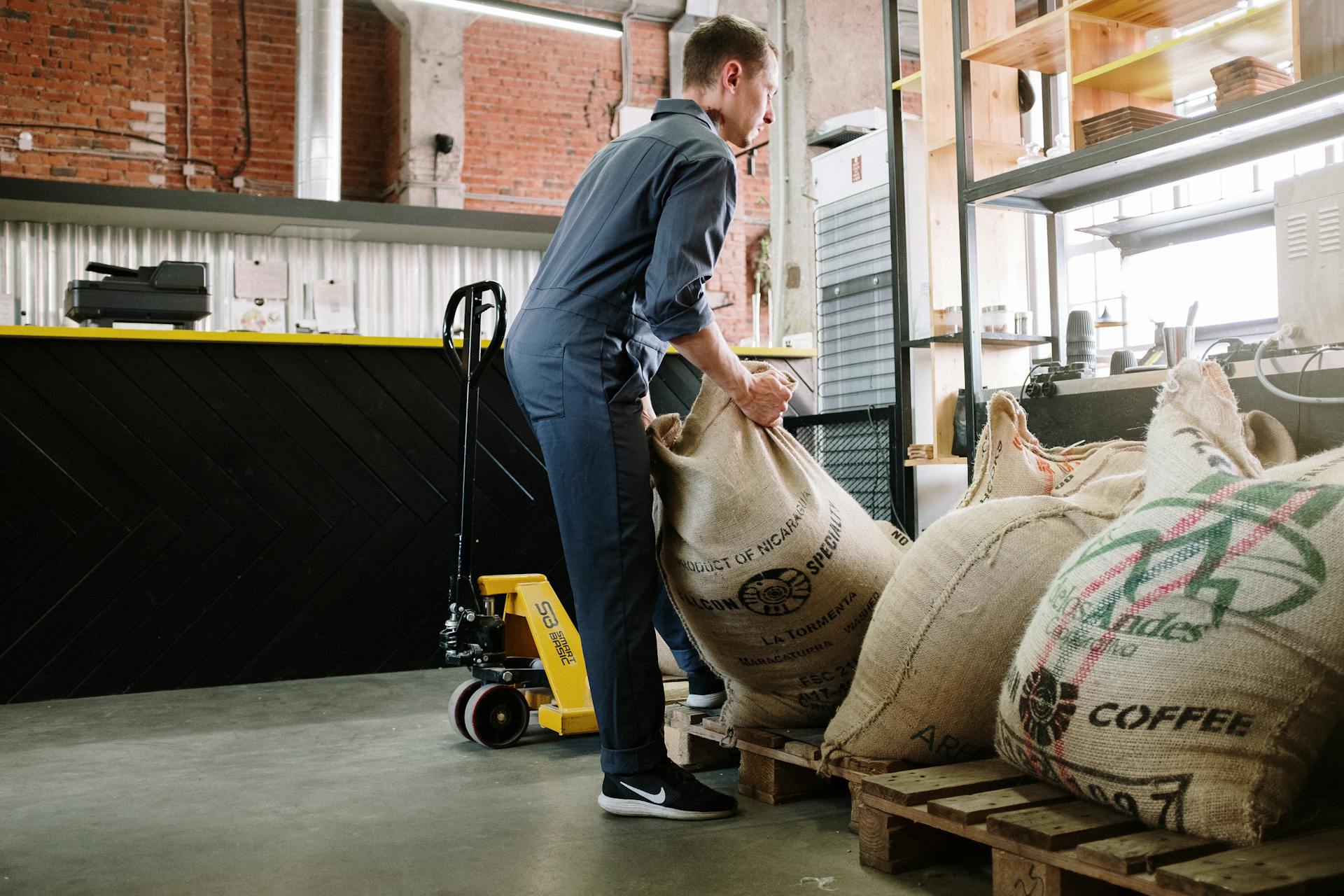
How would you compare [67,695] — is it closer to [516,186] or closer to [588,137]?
[516,186]

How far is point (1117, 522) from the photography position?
5.31ft

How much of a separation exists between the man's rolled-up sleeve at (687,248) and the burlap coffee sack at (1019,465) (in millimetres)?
688

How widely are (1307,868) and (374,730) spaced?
251 cm

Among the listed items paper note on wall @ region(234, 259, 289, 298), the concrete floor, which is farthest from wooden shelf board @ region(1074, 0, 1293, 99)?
paper note on wall @ region(234, 259, 289, 298)

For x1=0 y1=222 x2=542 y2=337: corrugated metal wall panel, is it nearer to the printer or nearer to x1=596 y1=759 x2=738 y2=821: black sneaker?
the printer

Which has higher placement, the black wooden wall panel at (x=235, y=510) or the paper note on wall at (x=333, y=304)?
Result: the paper note on wall at (x=333, y=304)

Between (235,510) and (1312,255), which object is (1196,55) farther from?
(235,510)

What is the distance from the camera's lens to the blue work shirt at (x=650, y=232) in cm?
207

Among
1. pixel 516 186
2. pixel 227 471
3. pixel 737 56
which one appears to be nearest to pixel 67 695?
pixel 227 471

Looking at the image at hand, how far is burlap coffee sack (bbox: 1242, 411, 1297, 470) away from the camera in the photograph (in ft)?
6.98

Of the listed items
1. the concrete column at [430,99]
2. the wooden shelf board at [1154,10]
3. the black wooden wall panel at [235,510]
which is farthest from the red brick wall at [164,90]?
the wooden shelf board at [1154,10]

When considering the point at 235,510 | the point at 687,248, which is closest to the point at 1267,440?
the point at 687,248

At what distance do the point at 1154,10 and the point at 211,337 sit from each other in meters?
3.52

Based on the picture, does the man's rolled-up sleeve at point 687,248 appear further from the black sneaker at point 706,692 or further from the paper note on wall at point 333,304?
the paper note on wall at point 333,304
